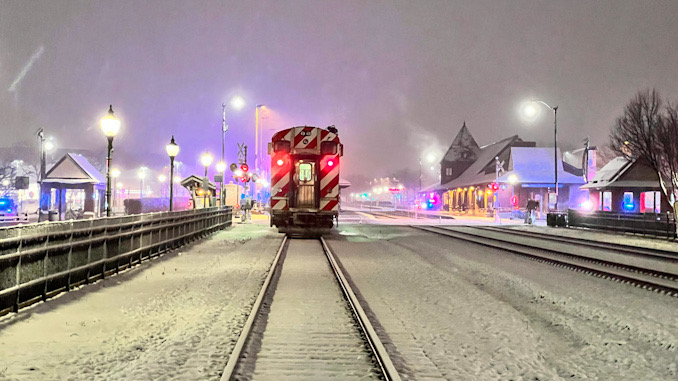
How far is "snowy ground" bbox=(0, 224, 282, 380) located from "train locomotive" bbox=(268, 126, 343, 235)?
35.7 ft

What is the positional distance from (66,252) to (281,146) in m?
14.3

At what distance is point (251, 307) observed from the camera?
31.1ft

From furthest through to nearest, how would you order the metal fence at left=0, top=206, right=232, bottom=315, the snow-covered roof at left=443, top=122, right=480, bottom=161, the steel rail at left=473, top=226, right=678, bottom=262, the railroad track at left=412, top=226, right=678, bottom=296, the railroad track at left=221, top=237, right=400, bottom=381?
1. the snow-covered roof at left=443, top=122, right=480, bottom=161
2. the steel rail at left=473, top=226, right=678, bottom=262
3. the railroad track at left=412, top=226, right=678, bottom=296
4. the metal fence at left=0, top=206, right=232, bottom=315
5. the railroad track at left=221, top=237, right=400, bottom=381

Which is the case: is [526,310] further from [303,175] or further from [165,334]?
[303,175]

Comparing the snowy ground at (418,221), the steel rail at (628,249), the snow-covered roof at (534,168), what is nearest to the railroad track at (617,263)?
the steel rail at (628,249)

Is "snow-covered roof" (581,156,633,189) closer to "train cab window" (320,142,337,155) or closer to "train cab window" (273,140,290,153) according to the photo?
"train cab window" (320,142,337,155)

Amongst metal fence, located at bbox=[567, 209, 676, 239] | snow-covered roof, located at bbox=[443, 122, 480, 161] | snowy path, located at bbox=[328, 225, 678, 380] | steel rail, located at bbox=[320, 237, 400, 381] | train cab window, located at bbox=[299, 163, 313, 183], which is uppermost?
snow-covered roof, located at bbox=[443, 122, 480, 161]

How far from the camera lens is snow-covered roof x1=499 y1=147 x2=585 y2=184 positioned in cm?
6450

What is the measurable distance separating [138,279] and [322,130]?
42.3 ft

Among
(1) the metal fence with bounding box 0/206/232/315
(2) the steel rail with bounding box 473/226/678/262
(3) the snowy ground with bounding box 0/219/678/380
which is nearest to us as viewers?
(3) the snowy ground with bounding box 0/219/678/380

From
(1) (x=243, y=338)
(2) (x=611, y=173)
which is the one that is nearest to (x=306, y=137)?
(1) (x=243, y=338)

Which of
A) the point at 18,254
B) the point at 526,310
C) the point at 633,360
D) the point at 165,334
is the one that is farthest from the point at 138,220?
the point at 633,360

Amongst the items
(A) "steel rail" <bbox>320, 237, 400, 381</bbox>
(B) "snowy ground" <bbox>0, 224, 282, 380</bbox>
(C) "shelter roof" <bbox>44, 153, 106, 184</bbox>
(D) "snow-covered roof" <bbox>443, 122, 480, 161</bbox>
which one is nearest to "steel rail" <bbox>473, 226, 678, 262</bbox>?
(A) "steel rail" <bbox>320, 237, 400, 381</bbox>

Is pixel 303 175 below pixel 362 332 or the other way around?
the other way around
